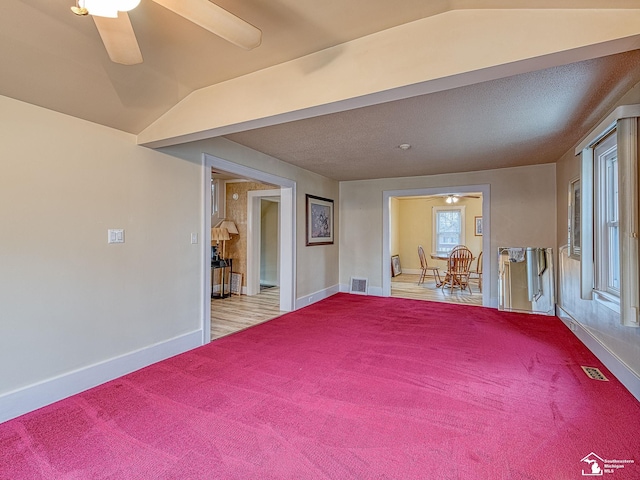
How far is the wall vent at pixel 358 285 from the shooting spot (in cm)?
611

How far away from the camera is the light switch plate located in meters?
2.55

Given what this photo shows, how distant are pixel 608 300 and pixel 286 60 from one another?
3.23m

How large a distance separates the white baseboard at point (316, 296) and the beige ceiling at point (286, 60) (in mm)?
2478

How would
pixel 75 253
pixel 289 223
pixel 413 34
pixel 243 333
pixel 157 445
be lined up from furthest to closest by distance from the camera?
pixel 289 223
pixel 243 333
pixel 75 253
pixel 157 445
pixel 413 34

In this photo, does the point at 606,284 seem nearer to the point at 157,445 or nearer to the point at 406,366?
the point at 406,366

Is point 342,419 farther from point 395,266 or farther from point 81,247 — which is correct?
point 395,266

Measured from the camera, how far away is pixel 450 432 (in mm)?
1860

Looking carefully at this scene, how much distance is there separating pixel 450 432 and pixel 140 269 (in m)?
2.69

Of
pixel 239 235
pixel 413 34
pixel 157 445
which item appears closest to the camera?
pixel 413 34

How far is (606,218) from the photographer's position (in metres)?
2.76

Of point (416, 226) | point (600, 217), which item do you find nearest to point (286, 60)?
point (600, 217)

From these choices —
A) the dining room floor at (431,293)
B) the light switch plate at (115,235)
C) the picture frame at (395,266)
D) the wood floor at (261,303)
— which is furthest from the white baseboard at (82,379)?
the picture frame at (395,266)

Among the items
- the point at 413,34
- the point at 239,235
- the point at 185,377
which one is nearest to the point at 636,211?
the point at 413,34

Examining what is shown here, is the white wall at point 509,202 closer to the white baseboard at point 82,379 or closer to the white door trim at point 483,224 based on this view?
the white door trim at point 483,224
